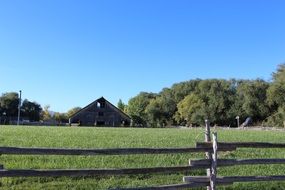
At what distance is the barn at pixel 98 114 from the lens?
116 metres

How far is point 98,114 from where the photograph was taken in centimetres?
11731

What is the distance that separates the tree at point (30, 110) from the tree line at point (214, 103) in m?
29.4

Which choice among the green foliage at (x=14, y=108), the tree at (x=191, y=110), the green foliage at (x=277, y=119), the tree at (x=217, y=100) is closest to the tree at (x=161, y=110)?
the tree at (x=191, y=110)

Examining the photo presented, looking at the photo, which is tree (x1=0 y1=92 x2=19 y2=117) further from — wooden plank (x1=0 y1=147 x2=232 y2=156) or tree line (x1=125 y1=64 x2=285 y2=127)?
wooden plank (x1=0 y1=147 x2=232 y2=156)

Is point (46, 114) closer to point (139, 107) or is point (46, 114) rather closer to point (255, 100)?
point (139, 107)

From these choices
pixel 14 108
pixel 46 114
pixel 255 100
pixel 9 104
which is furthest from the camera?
pixel 46 114

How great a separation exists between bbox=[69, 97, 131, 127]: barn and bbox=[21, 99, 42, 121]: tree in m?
27.6

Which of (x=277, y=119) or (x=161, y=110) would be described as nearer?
(x=277, y=119)

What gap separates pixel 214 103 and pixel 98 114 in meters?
38.6

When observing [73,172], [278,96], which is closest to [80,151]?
[73,172]

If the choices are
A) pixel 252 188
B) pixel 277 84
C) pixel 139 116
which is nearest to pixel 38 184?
pixel 252 188

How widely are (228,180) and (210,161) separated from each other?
67 centimetres

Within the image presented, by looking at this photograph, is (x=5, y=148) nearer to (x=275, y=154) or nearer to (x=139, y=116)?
(x=275, y=154)

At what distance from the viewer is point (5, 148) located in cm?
868
